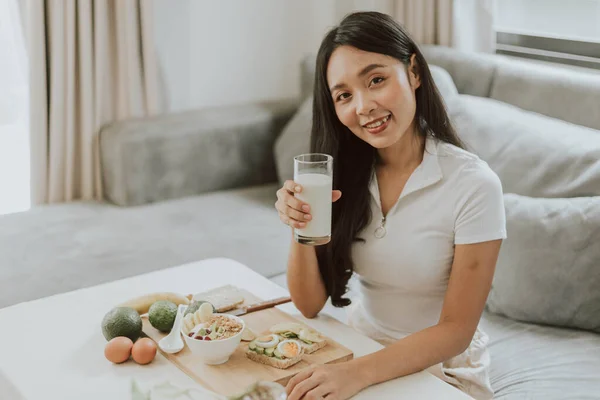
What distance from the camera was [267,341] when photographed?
1431 mm

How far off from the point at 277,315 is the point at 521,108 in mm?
1564

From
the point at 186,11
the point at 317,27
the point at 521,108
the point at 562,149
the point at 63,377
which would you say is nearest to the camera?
the point at 63,377

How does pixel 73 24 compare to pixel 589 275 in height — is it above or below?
above

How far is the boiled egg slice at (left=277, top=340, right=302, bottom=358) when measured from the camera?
1.39 meters

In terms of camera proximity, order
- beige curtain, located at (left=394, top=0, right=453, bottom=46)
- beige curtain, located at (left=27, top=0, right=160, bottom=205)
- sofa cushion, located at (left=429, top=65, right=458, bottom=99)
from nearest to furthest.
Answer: sofa cushion, located at (left=429, top=65, right=458, bottom=99), beige curtain, located at (left=27, top=0, right=160, bottom=205), beige curtain, located at (left=394, top=0, right=453, bottom=46)

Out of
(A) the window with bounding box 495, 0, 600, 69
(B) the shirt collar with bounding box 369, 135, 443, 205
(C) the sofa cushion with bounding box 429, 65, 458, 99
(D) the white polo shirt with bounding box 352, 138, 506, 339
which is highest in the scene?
(A) the window with bounding box 495, 0, 600, 69

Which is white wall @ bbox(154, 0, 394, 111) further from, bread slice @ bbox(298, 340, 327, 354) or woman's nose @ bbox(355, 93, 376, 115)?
bread slice @ bbox(298, 340, 327, 354)

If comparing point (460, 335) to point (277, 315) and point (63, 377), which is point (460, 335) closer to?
point (277, 315)

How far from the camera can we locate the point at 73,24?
10.2ft

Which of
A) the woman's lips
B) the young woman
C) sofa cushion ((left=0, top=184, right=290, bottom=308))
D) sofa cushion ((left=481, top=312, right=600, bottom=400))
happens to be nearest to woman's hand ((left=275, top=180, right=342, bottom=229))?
the young woman

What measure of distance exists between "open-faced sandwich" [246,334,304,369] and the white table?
0.12 m

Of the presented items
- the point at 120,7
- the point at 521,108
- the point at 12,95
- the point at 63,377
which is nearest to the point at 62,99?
the point at 12,95

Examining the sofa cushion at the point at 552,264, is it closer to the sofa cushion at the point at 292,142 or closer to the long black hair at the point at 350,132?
the long black hair at the point at 350,132

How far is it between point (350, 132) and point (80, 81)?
178 centimetres
